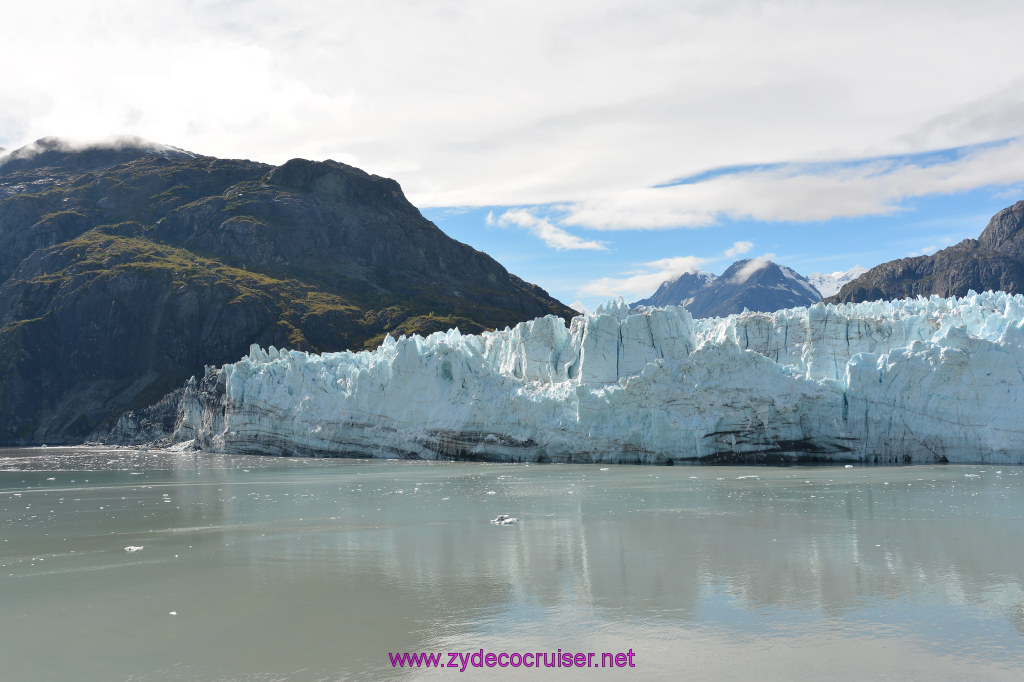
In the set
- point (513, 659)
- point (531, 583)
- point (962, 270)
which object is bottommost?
point (513, 659)

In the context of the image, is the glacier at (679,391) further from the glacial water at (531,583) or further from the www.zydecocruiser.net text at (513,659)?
the www.zydecocruiser.net text at (513,659)

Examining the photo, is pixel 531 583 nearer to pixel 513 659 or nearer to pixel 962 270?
pixel 513 659

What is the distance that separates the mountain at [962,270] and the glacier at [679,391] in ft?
274

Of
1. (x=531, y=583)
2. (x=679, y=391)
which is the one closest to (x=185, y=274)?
(x=679, y=391)

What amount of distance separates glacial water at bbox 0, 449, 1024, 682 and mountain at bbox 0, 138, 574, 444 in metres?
55.0

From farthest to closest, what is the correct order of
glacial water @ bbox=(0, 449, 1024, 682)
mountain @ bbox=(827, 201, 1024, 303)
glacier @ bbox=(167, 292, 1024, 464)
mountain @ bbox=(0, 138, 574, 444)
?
mountain @ bbox=(827, 201, 1024, 303)
mountain @ bbox=(0, 138, 574, 444)
glacier @ bbox=(167, 292, 1024, 464)
glacial water @ bbox=(0, 449, 1024, 682)

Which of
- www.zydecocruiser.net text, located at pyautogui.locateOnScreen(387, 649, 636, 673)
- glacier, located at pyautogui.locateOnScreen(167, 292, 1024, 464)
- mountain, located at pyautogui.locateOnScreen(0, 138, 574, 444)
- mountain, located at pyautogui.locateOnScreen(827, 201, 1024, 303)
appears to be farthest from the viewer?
mountain, located at pyautogui.locateOnScreen(827, 201, 1024, 303)

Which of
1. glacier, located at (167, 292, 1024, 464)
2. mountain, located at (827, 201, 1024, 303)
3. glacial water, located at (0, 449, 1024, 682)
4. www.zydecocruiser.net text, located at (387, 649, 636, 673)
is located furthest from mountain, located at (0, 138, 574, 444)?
www.zydecocruiser.net text, located at (387, 649, 636, 673)

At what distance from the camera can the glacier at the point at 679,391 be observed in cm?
3053

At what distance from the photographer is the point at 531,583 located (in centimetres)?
1371

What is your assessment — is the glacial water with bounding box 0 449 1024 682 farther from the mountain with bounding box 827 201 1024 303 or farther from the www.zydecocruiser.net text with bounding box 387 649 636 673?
the mountain with bounding box 827 201 1024 303

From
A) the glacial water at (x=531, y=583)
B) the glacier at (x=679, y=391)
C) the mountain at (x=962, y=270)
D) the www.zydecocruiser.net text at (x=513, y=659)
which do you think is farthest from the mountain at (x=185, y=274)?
the www.zydecocruiser.net text at (x=513, y=659)

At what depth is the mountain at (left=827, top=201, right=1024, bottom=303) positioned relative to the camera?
11094 cm

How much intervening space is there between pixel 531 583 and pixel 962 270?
11924 centimetres
